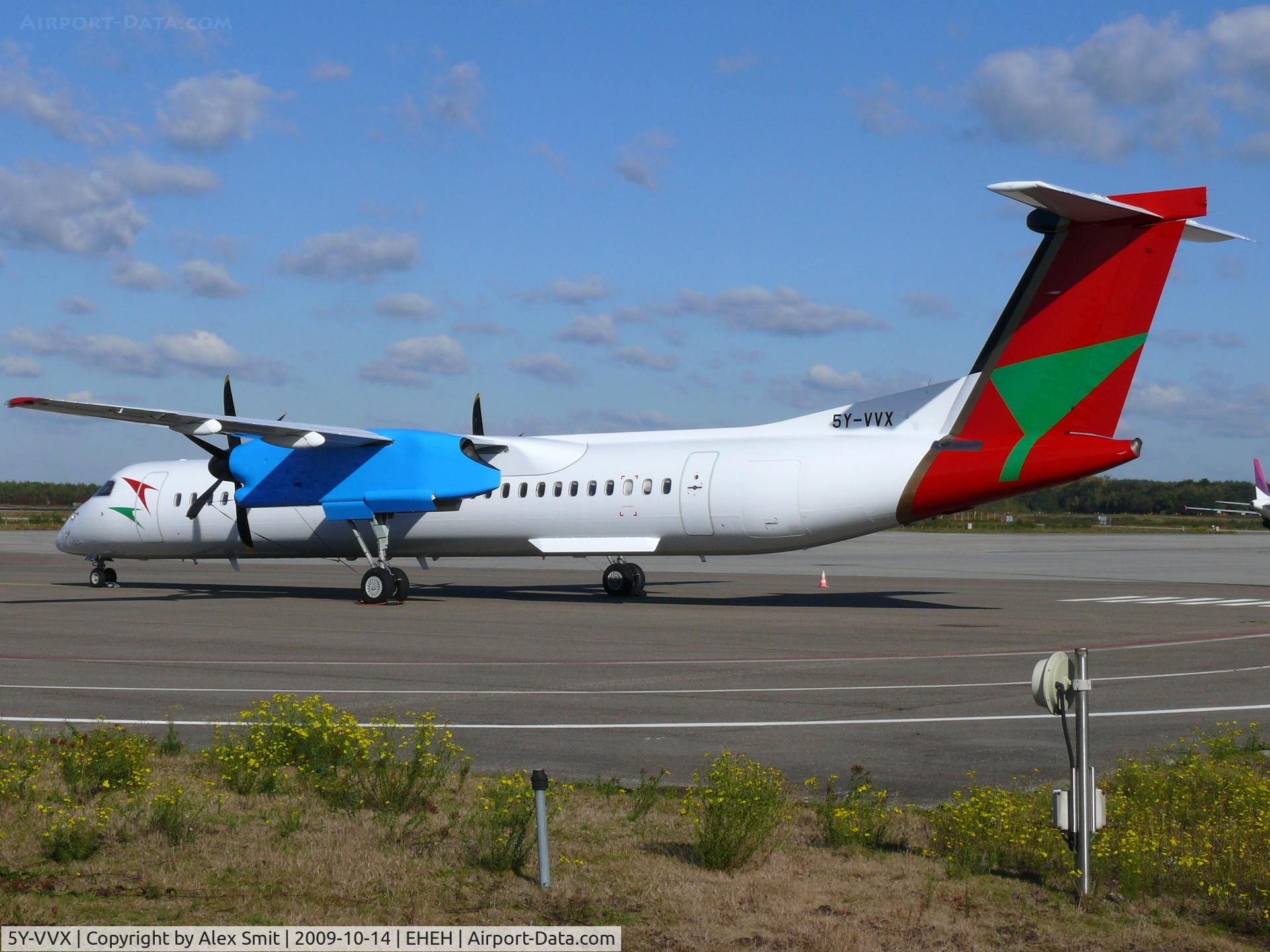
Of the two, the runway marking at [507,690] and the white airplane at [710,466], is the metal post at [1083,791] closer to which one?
the runway marking at [507,690]

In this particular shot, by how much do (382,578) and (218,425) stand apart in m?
5.00

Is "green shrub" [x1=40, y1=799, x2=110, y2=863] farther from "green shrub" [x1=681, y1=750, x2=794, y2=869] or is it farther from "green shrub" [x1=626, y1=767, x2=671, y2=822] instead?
"green shrub" [x1=681, y1=750, x2=794, y2=869]

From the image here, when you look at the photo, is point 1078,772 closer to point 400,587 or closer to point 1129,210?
point 1129,210

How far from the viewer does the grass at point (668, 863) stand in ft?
20.8

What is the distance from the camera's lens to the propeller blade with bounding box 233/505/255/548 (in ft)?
105

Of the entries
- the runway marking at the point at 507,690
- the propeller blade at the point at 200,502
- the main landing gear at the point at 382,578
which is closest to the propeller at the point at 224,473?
the propeller blade at the point at 200,502

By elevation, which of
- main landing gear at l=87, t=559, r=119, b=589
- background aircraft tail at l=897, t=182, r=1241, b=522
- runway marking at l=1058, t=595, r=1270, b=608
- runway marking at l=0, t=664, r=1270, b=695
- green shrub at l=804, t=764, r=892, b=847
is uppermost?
background aircraft tail at l=897, t=182, r=1241, b=522

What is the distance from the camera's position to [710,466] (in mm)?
26938

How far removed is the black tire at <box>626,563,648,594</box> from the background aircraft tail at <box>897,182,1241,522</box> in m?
8.30

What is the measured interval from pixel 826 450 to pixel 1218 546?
4599 cm

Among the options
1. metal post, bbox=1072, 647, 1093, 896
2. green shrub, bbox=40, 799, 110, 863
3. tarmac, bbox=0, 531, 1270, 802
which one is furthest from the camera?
tarmac, bbox=0, 531, 1270, 802

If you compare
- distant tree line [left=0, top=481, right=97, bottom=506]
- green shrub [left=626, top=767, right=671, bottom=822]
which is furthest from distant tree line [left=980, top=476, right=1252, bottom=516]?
green shrub [left=626, top=767, right=671, bottom=822]

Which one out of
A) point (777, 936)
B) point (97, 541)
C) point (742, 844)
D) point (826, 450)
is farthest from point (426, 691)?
point (97, 541)

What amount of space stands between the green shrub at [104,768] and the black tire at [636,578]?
70.3ft
